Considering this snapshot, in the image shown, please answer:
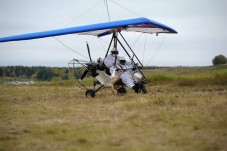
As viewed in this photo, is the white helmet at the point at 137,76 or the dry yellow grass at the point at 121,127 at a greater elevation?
the white helmet at the point at 137,76

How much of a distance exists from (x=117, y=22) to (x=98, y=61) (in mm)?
2002

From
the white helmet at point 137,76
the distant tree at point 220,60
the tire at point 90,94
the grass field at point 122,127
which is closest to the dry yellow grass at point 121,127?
the grass field at point 122,127

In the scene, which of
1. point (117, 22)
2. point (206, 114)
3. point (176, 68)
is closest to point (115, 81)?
point (117, 22)

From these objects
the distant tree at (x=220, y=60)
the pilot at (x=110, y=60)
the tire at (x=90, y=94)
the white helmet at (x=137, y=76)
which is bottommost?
the tire at (x=90, y=94)

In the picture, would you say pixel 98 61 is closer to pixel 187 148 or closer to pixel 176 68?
pixel 187 148

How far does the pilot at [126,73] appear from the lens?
12812mm

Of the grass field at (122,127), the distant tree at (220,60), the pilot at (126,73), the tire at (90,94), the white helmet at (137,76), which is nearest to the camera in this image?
the grass field at (122,127)

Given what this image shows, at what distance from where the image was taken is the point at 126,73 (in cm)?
1293

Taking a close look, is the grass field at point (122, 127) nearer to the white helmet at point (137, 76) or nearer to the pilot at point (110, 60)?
the white helmet at point (137, 76)

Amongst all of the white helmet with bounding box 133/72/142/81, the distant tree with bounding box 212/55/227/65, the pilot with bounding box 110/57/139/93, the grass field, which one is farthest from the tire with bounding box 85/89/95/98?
the distant tree with bounding box 212/55/227/65

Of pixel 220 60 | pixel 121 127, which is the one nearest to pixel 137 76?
pixel 121 127

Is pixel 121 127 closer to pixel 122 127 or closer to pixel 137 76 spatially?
pixel 122 127

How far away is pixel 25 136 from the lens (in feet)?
19.9

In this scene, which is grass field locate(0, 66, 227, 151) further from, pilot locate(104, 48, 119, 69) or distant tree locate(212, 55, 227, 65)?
distant tree locate(212, 55, 227, 65)
